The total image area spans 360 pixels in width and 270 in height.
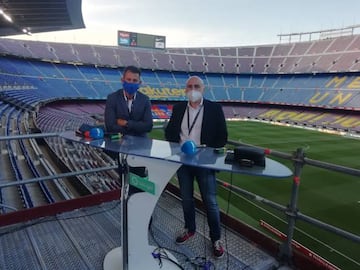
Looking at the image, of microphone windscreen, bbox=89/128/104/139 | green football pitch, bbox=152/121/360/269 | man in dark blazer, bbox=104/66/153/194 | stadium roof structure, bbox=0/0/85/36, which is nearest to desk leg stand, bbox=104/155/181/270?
microphone windscreen, bbox=89/128/104/139

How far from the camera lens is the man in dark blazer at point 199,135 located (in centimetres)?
266

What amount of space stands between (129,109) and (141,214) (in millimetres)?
1222

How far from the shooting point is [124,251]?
7.25 ft

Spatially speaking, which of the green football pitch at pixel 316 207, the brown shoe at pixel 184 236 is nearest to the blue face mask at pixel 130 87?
→ the brown shoe at pixel 184 236

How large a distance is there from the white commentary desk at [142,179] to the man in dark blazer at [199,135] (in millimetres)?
499

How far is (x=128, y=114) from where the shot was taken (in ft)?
9.61

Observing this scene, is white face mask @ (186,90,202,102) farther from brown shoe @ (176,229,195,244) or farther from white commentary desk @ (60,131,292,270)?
brown shoe @ (176,229,195,244)

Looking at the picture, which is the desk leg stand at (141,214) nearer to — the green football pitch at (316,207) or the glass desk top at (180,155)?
the glass desk top at (180,155)

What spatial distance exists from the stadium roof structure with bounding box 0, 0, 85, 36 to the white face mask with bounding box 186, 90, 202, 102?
40.1 feet

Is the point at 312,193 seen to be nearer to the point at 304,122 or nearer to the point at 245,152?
the point at 245,152

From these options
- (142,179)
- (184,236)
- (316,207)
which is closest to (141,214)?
(142,179)

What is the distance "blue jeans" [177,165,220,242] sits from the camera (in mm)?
2646

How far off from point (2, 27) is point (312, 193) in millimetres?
19473

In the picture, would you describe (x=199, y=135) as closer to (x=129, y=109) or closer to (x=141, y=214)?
(x=129, y=109)
